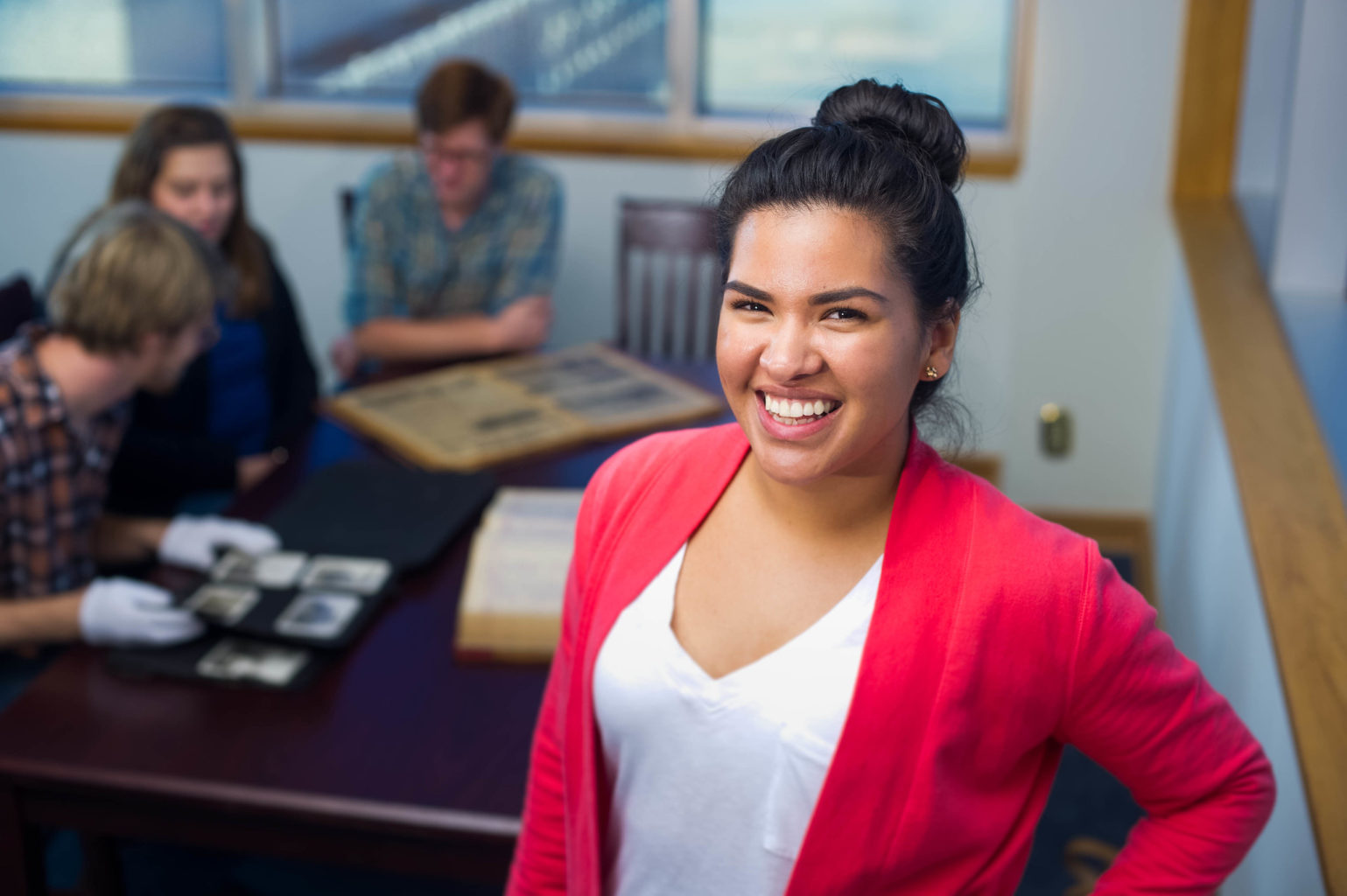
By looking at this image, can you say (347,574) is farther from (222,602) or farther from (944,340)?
(944,340)

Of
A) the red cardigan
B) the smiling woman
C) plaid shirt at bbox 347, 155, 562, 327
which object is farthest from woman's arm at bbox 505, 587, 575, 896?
plaid shirt at bbox 347, 155, 562, 327

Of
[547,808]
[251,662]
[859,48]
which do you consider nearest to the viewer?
[547,808]

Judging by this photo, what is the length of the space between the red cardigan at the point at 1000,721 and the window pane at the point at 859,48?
2897mm

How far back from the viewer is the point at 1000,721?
2.71 ft

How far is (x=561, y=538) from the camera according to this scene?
1.60m

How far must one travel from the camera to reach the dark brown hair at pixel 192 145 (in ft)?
7.75

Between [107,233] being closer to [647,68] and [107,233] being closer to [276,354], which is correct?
[276,354]

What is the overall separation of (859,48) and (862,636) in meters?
3.09

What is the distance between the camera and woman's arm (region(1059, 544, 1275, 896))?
806 millimetres

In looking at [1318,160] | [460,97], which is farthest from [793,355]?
[460,97]

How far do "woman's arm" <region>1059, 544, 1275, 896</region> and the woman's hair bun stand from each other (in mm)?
277

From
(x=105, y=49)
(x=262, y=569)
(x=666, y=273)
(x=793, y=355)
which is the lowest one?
(x=262, y=569)

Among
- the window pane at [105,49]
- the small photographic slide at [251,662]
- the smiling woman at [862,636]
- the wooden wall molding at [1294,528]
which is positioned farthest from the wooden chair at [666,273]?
the smiling woman at [862,636]

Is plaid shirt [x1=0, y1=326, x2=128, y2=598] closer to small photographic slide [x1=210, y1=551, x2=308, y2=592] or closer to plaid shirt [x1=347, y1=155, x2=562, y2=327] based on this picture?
small photographic slide [x1=210, y1=551, x2=308, y2=592]
